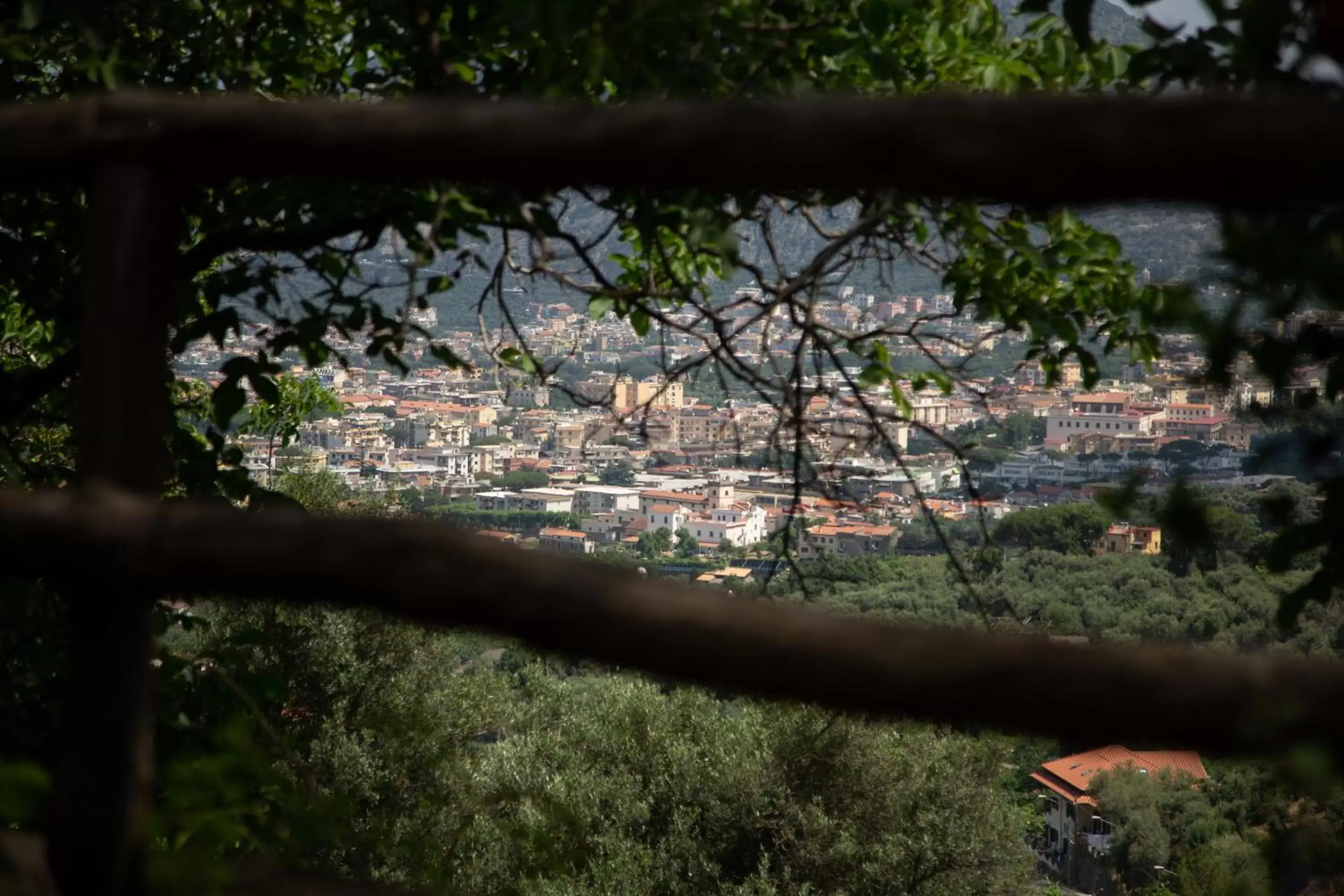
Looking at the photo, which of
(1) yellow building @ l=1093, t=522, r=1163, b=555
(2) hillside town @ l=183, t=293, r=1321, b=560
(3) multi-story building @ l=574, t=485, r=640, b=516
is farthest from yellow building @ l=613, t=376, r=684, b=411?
(3) multi-story building @ l=574, t=485, r=640, b=516

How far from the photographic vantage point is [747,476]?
4180mm

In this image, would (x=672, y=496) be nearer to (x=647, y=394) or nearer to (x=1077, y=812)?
(x=1077, y=812)

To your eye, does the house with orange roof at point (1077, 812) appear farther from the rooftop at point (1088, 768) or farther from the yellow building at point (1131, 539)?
the yellow building at point (1131, 539)

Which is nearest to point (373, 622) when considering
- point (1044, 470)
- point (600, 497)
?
point (600, 497)

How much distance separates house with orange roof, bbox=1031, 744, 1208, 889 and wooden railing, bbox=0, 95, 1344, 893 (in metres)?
16.2

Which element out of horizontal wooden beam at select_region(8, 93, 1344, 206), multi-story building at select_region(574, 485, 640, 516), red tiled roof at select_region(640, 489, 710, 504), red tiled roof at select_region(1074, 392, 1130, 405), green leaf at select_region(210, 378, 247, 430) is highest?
horizontal wooden beam at select_region(8, 93, 1344, 206)

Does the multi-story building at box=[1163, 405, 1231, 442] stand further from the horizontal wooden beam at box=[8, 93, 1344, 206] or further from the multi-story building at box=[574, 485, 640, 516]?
the multi-story building at box=[574, 485, 640, 516]

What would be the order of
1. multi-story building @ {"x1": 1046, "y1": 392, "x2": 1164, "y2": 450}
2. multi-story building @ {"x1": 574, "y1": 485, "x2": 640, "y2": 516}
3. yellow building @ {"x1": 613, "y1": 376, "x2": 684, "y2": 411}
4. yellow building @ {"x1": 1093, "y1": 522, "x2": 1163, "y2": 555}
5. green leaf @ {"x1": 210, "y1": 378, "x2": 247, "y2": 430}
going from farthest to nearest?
1. multi-story building @ {"x1": 574, "y1": 485, "x2": 640, "y2": 516}
2. multi-story building @ {"x1": 1046, "y1": 392, "x2": 1164, "y2": 450}
3. yellow building @ {"x1": 1093, "y1": 522, "x2": 1163, "y2": 555}
4. yellow building @ {"x1": 613, "y1": 376, "x2": 684, "y2": 411}
5. green leaf @ {"x1": 210, "y1": 378, "x2": 247, "y2": 430}

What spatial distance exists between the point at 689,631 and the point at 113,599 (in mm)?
492

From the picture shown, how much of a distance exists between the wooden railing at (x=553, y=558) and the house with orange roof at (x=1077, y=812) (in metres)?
16.2

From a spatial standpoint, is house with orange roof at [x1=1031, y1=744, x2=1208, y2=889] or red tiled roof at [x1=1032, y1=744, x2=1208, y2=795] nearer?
red tiled roof at [x1=1032, y1=744, x2=1208, y2=795]

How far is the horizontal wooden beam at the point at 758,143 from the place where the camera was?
0.73 meters

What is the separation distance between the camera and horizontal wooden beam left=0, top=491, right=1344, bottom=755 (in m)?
0.72

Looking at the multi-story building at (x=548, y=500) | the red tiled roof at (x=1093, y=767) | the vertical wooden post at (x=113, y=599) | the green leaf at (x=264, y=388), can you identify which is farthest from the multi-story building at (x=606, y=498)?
the vertical wooden post at (x=113, y=599)
